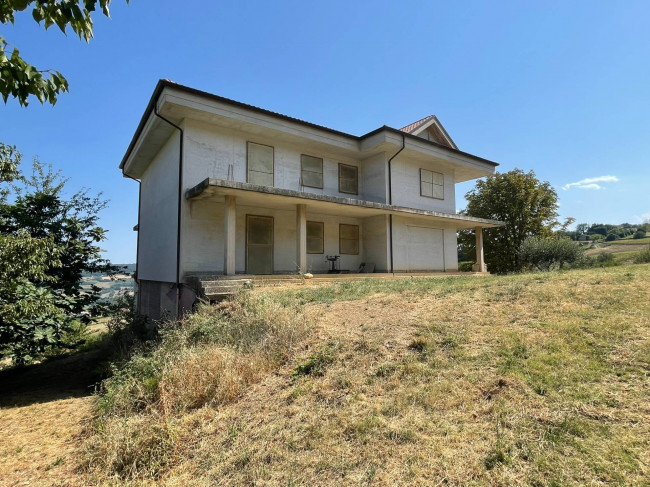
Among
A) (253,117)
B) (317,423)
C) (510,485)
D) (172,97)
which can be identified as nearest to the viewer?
(510,485)

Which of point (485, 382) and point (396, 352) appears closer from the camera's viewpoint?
point (485, 382)

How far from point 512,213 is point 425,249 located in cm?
1253

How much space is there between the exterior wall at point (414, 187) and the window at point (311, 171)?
3.55 meters

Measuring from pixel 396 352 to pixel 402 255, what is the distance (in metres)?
11.4

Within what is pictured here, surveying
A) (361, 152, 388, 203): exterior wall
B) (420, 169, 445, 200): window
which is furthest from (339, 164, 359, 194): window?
(420, 169, 445, 200): window

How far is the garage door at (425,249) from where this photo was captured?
1703 centimetres

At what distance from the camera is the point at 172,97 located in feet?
35.0

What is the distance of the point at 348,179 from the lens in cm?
1639

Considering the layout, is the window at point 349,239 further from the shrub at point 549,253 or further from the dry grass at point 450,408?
the dry grass at point 450,408

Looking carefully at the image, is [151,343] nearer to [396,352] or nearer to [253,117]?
[396,352]

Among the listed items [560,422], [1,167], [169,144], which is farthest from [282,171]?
[560,422]

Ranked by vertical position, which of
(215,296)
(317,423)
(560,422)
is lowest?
(317,423)

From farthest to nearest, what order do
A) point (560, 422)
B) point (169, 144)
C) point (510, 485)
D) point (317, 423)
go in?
point (169, 144) < point (317, 423) < point (560, 422) < point (510, 485)

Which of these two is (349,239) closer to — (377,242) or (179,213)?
(377,242)
